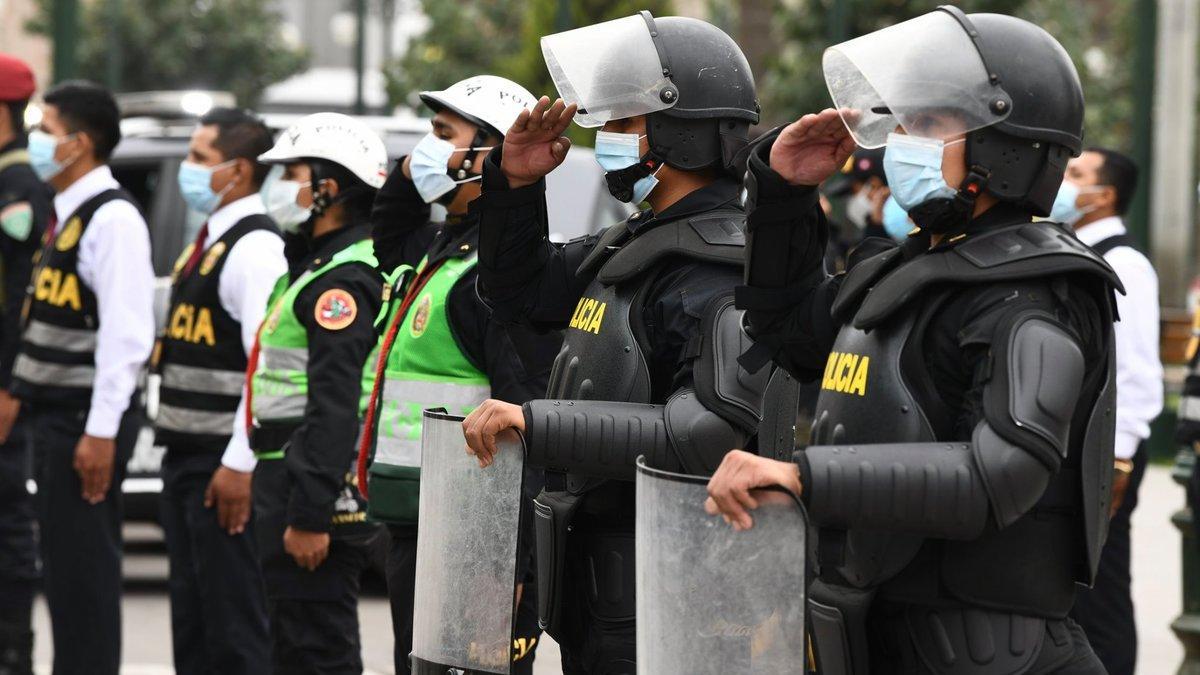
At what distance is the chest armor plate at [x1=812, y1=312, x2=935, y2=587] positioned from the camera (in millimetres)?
2881

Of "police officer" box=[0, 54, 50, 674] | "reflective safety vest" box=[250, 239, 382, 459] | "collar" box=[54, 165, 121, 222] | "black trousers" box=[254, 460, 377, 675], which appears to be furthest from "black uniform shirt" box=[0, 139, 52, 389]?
"black trousers" box=[254, 460, 377, 675]

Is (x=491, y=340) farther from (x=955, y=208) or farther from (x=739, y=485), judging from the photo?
(x=739, y=485)

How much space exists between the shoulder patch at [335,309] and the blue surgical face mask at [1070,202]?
2.58 meters

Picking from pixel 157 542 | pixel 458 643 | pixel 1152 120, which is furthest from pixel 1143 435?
pixel 1152 120

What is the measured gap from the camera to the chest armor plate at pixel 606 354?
363 centimetres

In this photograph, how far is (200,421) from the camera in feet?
19.6

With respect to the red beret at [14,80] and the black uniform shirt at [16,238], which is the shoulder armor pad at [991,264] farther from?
the red beret at [14,80]

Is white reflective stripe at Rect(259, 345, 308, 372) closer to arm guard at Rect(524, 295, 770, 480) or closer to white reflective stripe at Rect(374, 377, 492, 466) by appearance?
white reflective stripe at Rect(374, 377, 492, 466)

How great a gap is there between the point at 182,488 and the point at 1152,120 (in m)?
9.63

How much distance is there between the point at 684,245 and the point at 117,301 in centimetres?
313

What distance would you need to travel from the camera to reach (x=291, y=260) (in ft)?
18.9

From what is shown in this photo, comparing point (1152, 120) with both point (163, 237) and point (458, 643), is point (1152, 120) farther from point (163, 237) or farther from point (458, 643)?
point (458, 643)

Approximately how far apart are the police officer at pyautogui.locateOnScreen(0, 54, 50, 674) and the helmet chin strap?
169 inches

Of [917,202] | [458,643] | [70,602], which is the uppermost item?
[917,202]
